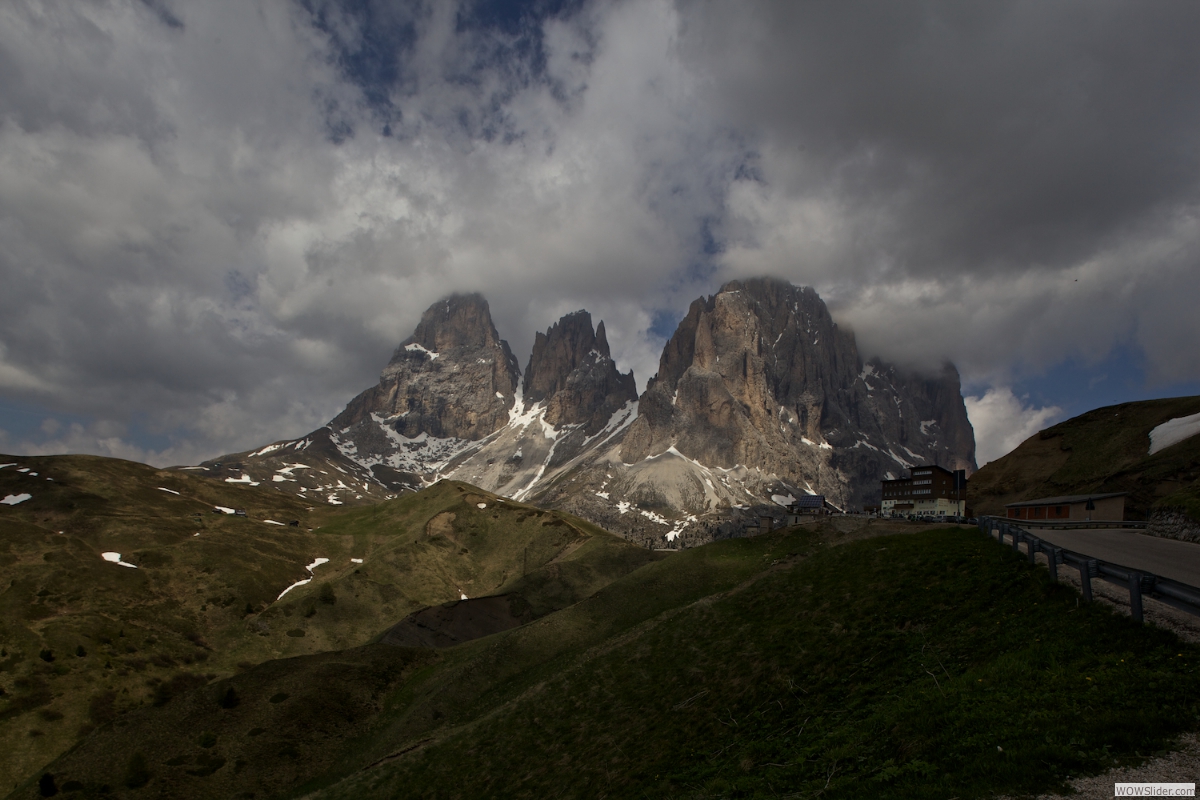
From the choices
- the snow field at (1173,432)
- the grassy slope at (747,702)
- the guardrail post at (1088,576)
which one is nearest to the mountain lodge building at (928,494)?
the snow field at (1173,432)

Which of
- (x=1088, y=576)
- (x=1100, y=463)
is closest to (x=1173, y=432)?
(x=1100, y=463)

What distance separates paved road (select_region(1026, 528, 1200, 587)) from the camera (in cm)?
2180

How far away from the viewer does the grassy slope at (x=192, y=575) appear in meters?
71.6

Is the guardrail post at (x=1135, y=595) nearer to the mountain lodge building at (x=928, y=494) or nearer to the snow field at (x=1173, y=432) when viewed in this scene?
the snow field at (x=1173, y=432)

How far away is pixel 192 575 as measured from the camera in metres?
103

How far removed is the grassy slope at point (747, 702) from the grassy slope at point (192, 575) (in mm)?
15886

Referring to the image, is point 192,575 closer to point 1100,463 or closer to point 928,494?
point 928,494

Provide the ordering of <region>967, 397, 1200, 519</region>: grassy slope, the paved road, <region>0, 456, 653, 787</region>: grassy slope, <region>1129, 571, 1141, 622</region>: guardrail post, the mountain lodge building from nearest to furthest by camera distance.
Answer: <region>1129, 571, 1141, 622</region>: guardrail post
the paved road
<region>967, 397, 1200, 519</region>: grassy slope
<region>0, 456, 653, 787</region>: grassy slope
the mountain lodge building

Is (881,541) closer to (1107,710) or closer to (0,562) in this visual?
(1107,710)

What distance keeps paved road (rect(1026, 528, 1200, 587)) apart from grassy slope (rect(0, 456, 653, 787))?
7247 centimetres

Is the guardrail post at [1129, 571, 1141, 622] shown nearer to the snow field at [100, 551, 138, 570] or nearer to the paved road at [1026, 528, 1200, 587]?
the paved road at [1026, 528, 1200, 587]

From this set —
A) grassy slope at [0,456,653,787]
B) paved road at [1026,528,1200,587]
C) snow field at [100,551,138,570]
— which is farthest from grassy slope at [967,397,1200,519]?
snow field at [100,551,138,570]

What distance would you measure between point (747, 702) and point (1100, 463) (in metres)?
97.4

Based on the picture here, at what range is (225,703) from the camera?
5088 cm
